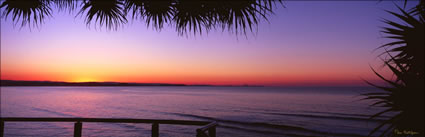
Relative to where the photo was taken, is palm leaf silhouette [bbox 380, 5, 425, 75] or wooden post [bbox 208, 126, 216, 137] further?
wooden post [bbox 208, 126, 216, 137]

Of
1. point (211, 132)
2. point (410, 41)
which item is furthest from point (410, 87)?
point (211, 132)

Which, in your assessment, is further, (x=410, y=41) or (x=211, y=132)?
(x=211, y=132)

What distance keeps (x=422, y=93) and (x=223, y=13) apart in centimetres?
234

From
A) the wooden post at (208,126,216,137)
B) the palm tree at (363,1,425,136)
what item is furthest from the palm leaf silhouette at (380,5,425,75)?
the wooden post at (208,126,216,137)

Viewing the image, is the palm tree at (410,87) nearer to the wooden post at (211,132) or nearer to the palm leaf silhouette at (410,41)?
the palm leaf silhouette at (410,41)

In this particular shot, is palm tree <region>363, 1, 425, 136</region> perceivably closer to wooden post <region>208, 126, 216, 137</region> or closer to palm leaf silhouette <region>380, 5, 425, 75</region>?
palm leaf silhouette <region>380, 5, 425, 75</region>

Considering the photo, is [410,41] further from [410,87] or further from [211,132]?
[211,132]

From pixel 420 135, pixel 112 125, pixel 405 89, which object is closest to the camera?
pixel 420 135

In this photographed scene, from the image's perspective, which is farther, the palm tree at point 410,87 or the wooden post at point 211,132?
the wooden post at point 211,132

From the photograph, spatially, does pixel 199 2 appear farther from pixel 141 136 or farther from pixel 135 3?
pixel 141 136

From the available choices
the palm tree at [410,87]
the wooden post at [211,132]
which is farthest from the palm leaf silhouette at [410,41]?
the wooden post at [211,132]

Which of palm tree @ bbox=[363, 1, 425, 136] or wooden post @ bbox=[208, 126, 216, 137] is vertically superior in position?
palm tree @ bbox=[363, 1, 425, 136]

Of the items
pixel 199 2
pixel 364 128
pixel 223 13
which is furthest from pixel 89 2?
pixel 364 128

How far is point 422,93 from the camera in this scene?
239cm
